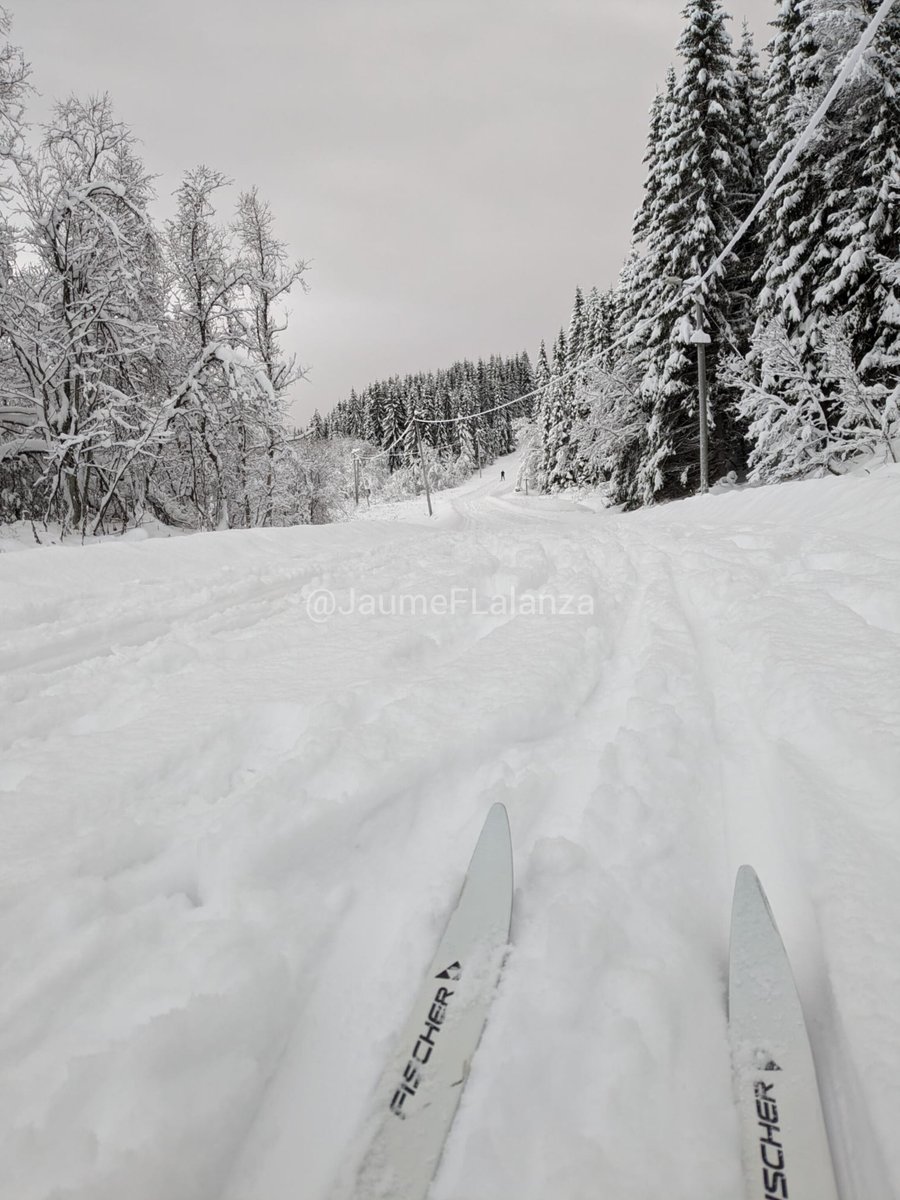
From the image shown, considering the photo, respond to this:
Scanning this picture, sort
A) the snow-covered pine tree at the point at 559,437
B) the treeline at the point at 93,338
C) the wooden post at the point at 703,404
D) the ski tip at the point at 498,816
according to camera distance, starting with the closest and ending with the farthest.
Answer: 1. the ski tip at the point at 498,816
2. the treeline at the point at 93,338
3. the wooden post at the point at 703,404
4. the snow-covered pine tree at the point at 559,437

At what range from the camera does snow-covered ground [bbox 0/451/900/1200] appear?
1014 millimetres

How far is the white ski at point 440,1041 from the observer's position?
101 centimetres

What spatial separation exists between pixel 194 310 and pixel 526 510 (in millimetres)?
21051

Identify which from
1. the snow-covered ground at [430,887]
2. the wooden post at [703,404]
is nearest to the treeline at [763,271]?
the wooden post at [703,404]

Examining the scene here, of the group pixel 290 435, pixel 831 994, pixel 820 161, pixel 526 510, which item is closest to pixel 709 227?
pixel 820 161

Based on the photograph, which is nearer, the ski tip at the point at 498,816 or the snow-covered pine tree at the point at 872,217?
the ski tip at the point at 498,816

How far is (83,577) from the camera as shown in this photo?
16.2 feet

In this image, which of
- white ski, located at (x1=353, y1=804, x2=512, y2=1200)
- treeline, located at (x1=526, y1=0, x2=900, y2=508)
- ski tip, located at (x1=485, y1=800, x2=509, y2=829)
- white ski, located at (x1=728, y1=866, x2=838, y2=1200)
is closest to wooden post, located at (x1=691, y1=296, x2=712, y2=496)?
treeline, located at (x1=526, y1=0, x2=900, y2=508)

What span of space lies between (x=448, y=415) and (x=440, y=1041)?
86901mm

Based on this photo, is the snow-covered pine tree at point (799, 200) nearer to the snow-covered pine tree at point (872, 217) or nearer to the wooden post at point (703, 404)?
the snow-covered pine tree at point (872, 217)

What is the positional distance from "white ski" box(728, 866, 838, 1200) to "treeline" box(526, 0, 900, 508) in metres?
10.8

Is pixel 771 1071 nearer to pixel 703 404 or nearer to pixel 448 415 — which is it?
pixel 703 404

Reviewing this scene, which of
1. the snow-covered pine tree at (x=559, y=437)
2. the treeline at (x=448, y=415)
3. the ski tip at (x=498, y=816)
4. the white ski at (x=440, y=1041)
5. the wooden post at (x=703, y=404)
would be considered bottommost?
the white ski at (x=440, y=1041)

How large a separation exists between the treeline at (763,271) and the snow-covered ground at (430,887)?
990 cm
